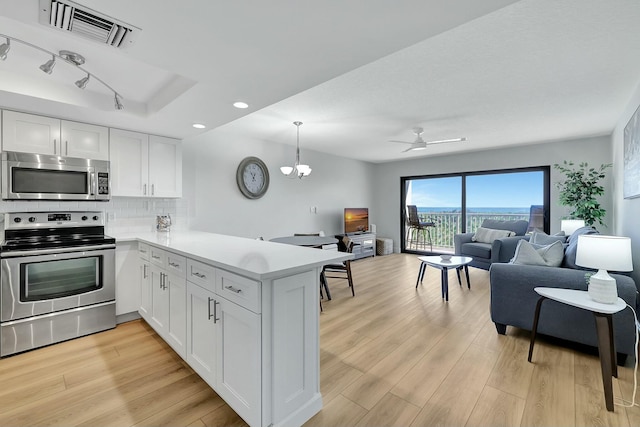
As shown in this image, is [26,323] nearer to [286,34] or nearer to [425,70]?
[286,34]

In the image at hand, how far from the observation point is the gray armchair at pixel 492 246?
4.63 m

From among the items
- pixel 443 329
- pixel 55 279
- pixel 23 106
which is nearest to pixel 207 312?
pixel 55 279

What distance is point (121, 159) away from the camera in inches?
124

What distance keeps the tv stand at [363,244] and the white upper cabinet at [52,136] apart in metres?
4.65

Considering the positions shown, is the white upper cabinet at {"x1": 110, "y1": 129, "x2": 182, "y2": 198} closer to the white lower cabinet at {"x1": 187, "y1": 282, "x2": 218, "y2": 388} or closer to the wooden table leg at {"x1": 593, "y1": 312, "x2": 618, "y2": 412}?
the white lower cabinet at {"x1": 187, "y1": 282, "x2": 218, "y2": 388}

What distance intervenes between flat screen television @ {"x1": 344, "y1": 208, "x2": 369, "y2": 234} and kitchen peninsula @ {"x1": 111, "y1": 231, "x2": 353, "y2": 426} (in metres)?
4.50

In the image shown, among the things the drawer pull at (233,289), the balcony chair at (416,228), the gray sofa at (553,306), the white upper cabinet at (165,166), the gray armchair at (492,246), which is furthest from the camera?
the balcony chair at (416,228)

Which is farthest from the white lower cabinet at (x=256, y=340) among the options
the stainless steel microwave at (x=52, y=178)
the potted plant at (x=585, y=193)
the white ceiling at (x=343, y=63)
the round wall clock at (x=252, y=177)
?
the potted plant at (x=585, y=193)

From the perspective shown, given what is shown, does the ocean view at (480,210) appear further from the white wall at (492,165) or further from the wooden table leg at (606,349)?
the wooden table leg at (606,349)

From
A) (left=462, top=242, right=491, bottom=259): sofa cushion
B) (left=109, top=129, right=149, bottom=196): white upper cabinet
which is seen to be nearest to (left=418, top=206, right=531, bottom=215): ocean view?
(left=462, top=242, right=491, bottom=259): sofa cushion

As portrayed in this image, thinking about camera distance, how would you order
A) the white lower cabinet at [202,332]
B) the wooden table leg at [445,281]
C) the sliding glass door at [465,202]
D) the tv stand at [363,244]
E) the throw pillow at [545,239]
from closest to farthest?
1. the white lower cabinet at [202,332]
2. the wooden table leg at [445,281]
3. the throw pillow at [545,239]
4. the sliding glass door at [465,202]
5. the tv stand at [363,244]

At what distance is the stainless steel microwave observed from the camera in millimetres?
2498

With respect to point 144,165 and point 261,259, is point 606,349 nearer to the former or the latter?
point 261,259

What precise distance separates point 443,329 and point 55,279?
12.1 ft
